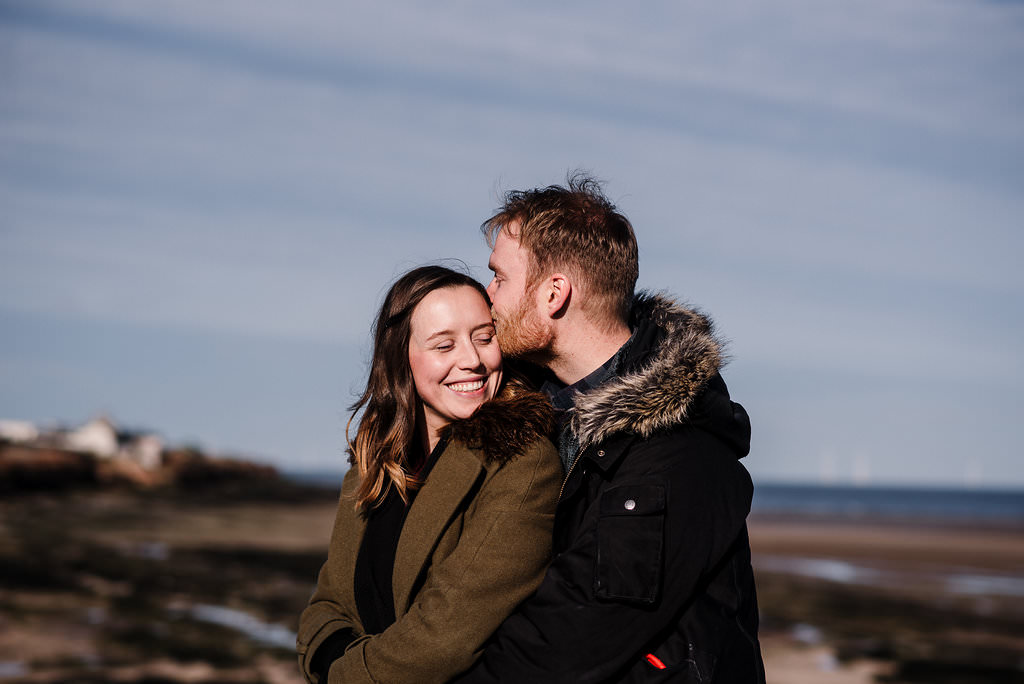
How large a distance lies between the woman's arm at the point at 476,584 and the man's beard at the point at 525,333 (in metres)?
0.42

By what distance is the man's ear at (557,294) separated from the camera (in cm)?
352

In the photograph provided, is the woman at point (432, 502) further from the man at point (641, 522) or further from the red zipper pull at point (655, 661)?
the red zipper pull at point (655, 661)

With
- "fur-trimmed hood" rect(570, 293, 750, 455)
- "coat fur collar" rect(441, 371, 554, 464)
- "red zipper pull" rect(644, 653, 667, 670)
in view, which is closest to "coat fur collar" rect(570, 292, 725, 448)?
"fur-trimmed hood" rect(570, 293, 750, 455)

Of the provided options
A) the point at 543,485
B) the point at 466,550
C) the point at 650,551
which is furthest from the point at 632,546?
the point at 466,550

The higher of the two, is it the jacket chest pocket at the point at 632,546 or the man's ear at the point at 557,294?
the man's ear at the point at 557,294

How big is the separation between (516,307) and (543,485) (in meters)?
0.70

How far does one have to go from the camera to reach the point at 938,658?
1138 centimetres

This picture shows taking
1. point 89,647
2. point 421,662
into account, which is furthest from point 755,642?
point 89,647

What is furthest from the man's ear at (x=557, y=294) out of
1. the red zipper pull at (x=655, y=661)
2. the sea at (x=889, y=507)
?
the sea at (x=889, y=507)

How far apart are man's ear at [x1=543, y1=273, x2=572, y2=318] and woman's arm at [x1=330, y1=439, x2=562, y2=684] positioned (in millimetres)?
505

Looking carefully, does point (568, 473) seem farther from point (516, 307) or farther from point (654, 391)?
point (516, 307)

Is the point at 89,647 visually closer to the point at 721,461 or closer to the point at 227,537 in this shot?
the point at 721,461

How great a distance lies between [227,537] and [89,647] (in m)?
10.7

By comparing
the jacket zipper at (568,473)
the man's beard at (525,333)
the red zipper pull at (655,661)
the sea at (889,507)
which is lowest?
the sea at (889,507)
